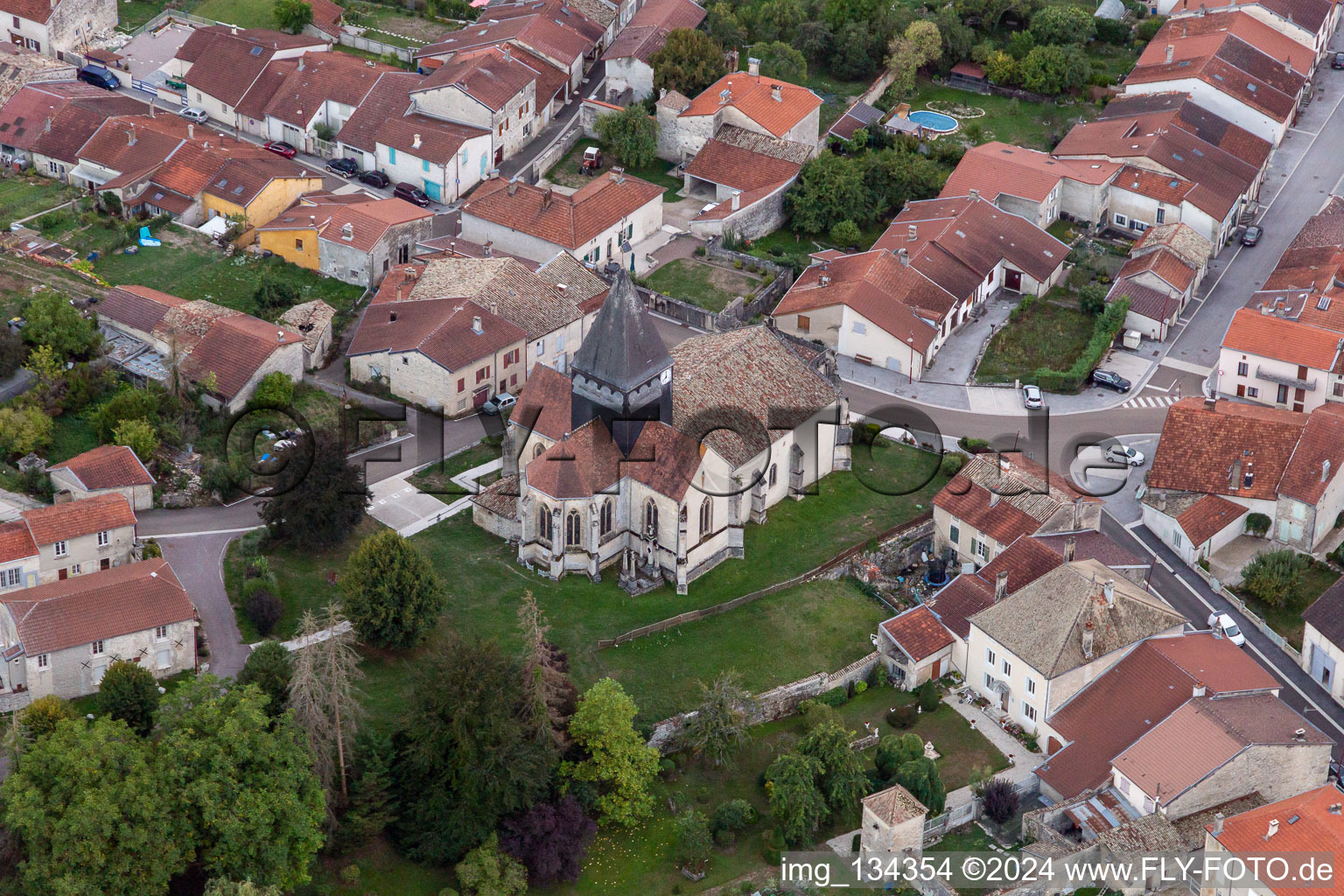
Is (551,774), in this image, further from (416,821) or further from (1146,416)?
(1146,416)

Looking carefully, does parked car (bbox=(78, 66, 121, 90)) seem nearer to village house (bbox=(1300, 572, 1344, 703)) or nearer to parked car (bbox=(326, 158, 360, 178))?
parked car (bbox=(326, 158, 360, 178))

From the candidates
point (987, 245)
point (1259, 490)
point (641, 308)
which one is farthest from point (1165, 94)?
point (641, 308)

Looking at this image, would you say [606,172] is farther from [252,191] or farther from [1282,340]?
[1282,340]

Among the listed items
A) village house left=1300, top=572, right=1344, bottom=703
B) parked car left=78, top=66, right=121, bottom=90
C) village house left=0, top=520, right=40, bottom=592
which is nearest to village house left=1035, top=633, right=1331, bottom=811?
village house left=1300, top=572, right=1344, bottom=703

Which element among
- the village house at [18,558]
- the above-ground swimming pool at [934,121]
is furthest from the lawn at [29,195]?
the above-ground swimming pool at [934,121]

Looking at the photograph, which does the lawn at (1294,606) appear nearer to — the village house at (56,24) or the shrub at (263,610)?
the shrub at (263,610)

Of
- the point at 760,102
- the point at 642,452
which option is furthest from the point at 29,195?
the point at 642,452
